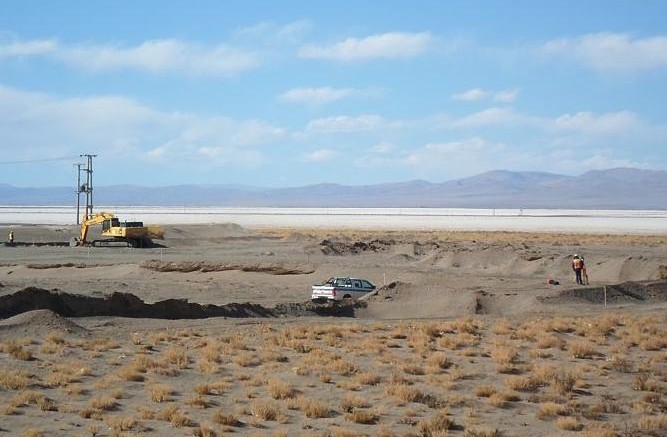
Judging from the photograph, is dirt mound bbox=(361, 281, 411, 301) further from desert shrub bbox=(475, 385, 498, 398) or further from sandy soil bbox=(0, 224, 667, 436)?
desert shrub bbox=(475, 385, 498, 398)

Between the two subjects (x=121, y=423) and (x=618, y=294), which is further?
(x=618, y=294)

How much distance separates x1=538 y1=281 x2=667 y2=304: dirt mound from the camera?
34281 millimetres

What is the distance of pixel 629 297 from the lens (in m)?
35.9

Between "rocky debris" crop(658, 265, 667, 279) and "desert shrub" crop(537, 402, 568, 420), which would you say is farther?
"rocky debris" crop(658, 265, 667, 279)

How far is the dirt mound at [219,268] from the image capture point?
162ft

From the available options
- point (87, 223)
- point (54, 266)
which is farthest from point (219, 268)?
point (87, 223)

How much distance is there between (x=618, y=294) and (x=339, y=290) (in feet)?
37.8

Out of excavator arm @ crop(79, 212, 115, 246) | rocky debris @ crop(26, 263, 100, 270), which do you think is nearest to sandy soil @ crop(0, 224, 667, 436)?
rocky debris @ crop(26, 263, 100, 270)

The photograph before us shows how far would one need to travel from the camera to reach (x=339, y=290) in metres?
36.1

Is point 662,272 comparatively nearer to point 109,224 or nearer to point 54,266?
point 54,266

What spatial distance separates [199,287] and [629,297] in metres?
19.9

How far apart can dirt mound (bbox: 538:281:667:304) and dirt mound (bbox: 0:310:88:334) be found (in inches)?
705

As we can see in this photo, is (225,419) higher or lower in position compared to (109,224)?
lower

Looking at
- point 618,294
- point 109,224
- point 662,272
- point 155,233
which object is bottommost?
point 618,294
